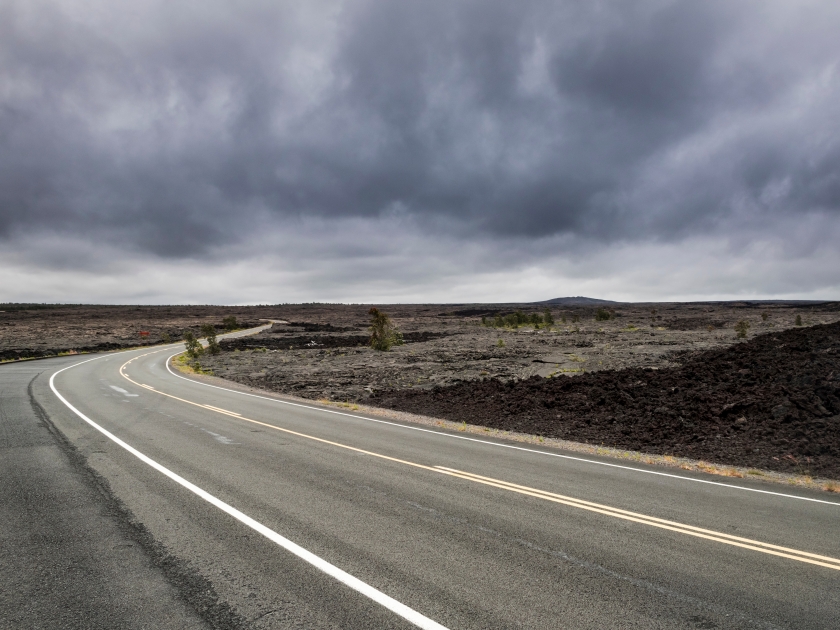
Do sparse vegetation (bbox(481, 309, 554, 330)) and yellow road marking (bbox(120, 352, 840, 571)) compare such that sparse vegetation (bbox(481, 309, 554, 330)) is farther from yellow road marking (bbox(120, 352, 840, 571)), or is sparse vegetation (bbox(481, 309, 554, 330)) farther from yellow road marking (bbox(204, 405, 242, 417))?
yellow road marking (bbox(120, 352, 840, 571))

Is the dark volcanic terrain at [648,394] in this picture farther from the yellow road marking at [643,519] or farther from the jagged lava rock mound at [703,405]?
the yellow road marking at [643,519]

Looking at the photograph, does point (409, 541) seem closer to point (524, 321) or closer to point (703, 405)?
point (703, 405)

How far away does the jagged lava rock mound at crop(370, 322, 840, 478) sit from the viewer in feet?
40.2

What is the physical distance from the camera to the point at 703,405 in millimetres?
15664

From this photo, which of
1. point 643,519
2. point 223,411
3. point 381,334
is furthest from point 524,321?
point 643,519

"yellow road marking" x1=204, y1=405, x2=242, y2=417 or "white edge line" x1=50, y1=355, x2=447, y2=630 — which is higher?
"white edge line" x1=50, y1=355, x2=447, y2=630

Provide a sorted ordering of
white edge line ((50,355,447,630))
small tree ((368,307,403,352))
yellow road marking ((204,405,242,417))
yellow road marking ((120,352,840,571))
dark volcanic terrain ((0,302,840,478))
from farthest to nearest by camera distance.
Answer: small tree ((368,307,403,352)) → yellow road marking ((204,405,242,417)) → dark volcanic terrain ((0,302,840,478)) → yellow road marking ((120,352,840,571)) → white edge line ((50,355,447,630))

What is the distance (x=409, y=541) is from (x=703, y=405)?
13410 mm

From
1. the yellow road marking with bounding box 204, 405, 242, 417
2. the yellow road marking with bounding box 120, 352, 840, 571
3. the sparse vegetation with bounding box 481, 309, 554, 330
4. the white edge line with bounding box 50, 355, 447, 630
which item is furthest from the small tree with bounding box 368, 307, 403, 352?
the white edge line with bounding box 50, 355, 447, 630

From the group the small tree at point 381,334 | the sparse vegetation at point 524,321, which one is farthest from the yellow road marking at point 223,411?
the sparse vegetation at point 524,321

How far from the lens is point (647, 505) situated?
7.50m

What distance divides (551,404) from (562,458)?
6.92 meters

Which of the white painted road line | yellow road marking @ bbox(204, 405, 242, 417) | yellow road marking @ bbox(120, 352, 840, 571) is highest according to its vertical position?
yellow road marking @ bbox(120, 352, 840, 571)

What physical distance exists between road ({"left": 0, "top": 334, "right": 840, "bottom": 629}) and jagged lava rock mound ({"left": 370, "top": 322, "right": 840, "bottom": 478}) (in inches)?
128
